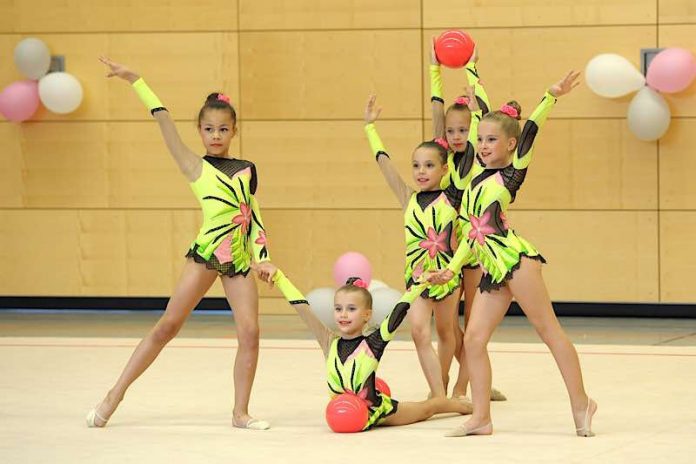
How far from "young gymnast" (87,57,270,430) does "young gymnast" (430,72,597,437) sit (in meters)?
0.87

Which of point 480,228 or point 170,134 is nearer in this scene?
point 480,228

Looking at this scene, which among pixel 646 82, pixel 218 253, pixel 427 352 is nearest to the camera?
pixel 218 253

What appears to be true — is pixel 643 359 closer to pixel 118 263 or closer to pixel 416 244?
pixel 416 244

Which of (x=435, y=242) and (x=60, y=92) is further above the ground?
(x=60, y=92)

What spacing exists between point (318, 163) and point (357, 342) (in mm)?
4484

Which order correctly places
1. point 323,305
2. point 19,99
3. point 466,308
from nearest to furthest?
point 466,308 → point 323,305 → point 19,99

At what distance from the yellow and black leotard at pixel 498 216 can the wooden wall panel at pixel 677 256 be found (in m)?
4.39

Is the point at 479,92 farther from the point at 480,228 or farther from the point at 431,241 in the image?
the point at 480,228

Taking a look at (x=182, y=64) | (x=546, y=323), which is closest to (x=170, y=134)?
(x=546, y=323)

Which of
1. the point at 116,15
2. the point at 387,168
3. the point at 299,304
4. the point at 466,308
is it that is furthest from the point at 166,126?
the point at 116,15

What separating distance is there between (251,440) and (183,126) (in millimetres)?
5062

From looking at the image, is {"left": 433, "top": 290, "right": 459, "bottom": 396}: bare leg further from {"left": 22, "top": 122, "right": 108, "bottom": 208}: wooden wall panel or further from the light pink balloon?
the light pink balloon

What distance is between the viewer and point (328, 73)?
31.8 ft

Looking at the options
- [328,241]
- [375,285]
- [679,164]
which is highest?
[679,164]
